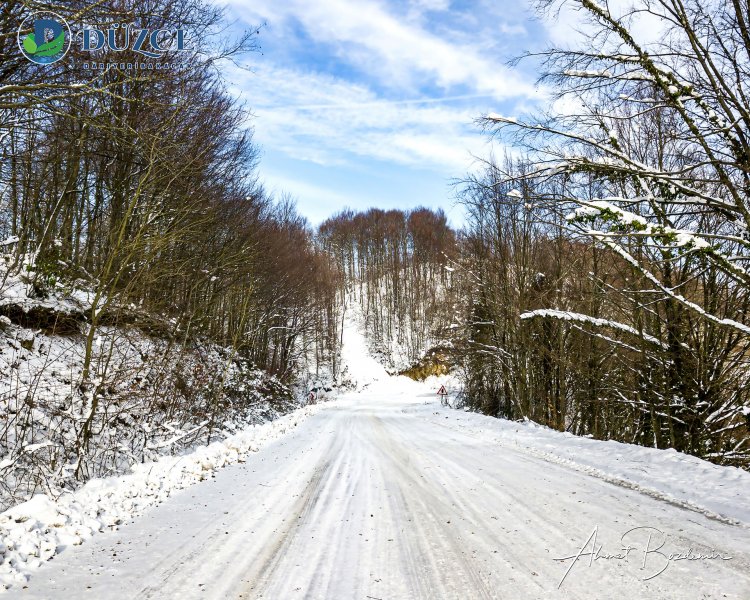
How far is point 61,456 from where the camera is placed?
7344 millimetres

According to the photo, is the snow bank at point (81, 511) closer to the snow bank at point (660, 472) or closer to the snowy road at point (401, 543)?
the snowy road at point (401, 543)

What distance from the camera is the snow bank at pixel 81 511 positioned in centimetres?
368

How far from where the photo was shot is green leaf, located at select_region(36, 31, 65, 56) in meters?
5.69

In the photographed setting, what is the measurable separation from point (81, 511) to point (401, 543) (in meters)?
3.37

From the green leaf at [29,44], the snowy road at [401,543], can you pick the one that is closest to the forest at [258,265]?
the green leaf at [29,44]

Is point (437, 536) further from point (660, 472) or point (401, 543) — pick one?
point (660, 472)

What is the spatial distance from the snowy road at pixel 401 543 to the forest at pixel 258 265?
243 cm

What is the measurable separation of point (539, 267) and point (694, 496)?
1209 cm

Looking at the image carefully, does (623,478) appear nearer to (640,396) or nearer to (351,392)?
(640,396)

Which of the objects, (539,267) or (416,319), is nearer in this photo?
(539,267)

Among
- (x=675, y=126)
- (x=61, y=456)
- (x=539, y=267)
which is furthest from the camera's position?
(x=539, y=267)

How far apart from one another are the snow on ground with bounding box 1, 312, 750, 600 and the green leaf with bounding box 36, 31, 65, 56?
5.31 meters

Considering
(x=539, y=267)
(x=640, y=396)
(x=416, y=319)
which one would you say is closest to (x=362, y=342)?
(x=416, y=319)
